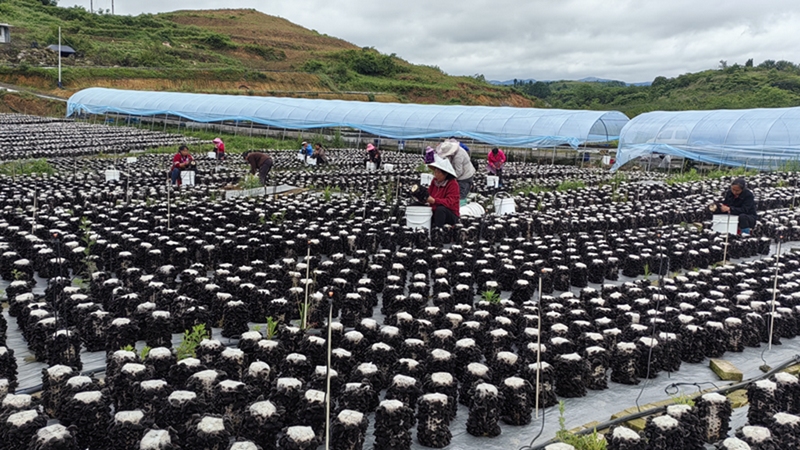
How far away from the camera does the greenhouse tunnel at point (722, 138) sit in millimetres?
18203

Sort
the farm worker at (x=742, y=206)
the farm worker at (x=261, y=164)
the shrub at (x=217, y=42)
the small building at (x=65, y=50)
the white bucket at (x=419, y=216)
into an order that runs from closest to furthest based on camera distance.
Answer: the white bucket at (x=419, y=216) < the farm worker at (x=742, y=206) < the farm worker at (x=261, y=164) < the small building at (x=65, y=50) < the shrub at (x=217, y=42)

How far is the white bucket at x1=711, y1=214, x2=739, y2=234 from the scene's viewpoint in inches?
347

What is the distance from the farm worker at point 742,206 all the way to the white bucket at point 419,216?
421cm

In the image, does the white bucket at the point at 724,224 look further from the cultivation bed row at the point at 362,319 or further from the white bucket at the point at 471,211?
the white bucket at the point at 471,211

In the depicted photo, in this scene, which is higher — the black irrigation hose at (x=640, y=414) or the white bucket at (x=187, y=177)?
the white bucket at (x=187, y=177)

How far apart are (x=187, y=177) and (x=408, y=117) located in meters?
13.8

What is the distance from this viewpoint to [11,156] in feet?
55.7

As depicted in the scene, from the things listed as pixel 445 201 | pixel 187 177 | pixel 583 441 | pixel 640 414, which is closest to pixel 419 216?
pixel 445 201

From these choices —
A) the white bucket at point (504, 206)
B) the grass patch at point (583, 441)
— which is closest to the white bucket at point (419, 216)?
the white bucket at point (504, 206)

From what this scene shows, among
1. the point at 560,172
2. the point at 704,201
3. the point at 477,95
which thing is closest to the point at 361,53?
the point at 477,95

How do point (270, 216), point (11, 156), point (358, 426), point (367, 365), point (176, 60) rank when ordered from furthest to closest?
point (176, 60)
point (11, 156)
point (270, 216)
point (367, 365)
point (358, 426)

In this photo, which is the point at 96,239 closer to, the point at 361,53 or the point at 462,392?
the point at 462,392

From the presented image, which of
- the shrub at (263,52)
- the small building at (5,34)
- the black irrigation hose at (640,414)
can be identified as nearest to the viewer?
the black irrigation hose at (640,414)

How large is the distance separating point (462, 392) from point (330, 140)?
22.2 meters
